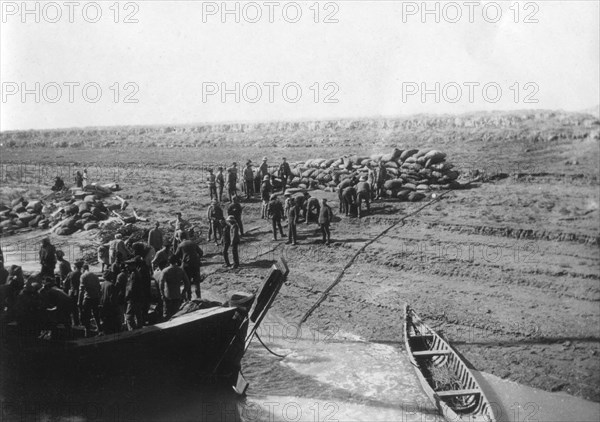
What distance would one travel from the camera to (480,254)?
12.7 m

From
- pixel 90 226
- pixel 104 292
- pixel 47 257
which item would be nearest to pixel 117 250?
pixel 47 257

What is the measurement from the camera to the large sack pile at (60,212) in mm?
16172

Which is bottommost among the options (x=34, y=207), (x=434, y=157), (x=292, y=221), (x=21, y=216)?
(x=292, y=221)

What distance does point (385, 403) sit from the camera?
8547mm

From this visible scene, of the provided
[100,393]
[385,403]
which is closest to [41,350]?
[100,393]

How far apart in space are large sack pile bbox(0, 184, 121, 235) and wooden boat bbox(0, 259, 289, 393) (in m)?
8.94

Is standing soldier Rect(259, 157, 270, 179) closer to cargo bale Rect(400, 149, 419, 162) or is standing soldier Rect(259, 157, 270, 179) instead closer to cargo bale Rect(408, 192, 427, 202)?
cargo bale Rect(400, 149, 419, 162)

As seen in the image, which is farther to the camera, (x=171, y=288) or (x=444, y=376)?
(x=444, y=376)

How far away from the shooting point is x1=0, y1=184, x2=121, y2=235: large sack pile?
53.1ft

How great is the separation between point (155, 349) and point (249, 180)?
37.2 feet

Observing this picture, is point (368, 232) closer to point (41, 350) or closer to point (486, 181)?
point (486, 181)

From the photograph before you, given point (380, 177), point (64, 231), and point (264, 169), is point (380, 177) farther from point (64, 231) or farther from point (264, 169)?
point (64, 231)

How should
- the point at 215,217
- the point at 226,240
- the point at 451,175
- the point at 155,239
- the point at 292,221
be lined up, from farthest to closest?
the point at 451,175 → the point at 215,217 → the point at 292,221 → the point at 226,240 → the point at 155,239

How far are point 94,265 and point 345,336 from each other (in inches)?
331
